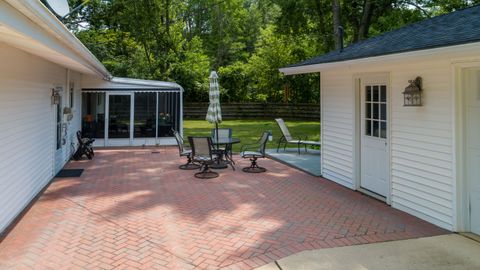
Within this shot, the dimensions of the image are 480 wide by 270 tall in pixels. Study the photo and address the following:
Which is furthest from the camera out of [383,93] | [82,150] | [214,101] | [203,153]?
[82,150]

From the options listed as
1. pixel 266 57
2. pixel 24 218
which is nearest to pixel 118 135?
pixel 24 218

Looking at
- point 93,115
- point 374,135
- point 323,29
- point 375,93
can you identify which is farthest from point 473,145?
point 323,29

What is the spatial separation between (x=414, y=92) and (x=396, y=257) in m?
2.51

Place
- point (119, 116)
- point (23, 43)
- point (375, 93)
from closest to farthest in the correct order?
point (23, 43) < point (375, 93) < point (119, 116)

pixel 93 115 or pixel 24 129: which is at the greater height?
pixel 93 115

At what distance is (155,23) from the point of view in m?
24.1

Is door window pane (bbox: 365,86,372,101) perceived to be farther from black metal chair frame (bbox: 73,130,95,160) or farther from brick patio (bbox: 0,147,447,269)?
black metal chair frame (bbox: 73,130,95,160)

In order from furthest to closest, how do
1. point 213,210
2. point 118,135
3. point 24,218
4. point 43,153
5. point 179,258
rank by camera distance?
1. point 118,135
2. point 43,153
3. point 213,210
4. point 24,218
5. point 179,258

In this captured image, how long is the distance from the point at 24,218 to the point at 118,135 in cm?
843

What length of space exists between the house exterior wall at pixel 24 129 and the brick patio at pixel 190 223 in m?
0.33

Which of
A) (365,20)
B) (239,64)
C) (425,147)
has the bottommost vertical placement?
(425,147)

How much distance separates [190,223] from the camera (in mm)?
5344

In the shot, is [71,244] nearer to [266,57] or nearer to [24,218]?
[24,218]

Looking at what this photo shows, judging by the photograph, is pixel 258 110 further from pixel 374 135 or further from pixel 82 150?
pixel 374 135
